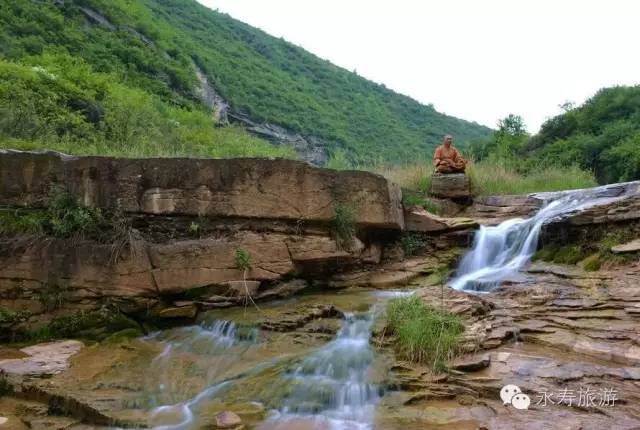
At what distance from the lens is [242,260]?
24.6 feet

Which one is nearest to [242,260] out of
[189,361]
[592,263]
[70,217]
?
[189,361]

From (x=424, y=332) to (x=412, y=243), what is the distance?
3.49m

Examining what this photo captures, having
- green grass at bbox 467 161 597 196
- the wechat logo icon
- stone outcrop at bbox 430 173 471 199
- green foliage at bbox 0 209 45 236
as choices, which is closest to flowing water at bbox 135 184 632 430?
the wechat logo icon

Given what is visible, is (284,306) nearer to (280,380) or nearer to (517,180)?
(280,380)

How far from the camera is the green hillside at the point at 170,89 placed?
12523mm

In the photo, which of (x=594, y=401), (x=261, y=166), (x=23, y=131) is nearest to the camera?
(x=594, y=401)

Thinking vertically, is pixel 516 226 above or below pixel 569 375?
above

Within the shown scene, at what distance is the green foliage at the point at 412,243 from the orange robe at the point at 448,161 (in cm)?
264

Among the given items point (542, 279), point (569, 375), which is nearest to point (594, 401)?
point (569, 375)

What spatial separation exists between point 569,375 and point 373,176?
13.9 ft

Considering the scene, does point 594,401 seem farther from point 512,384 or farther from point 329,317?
point 329,317

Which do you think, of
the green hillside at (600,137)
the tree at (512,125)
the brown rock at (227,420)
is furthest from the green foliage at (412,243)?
the tree at (512,125)

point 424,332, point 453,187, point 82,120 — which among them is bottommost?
point 424,332

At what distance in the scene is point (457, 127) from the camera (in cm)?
4591
